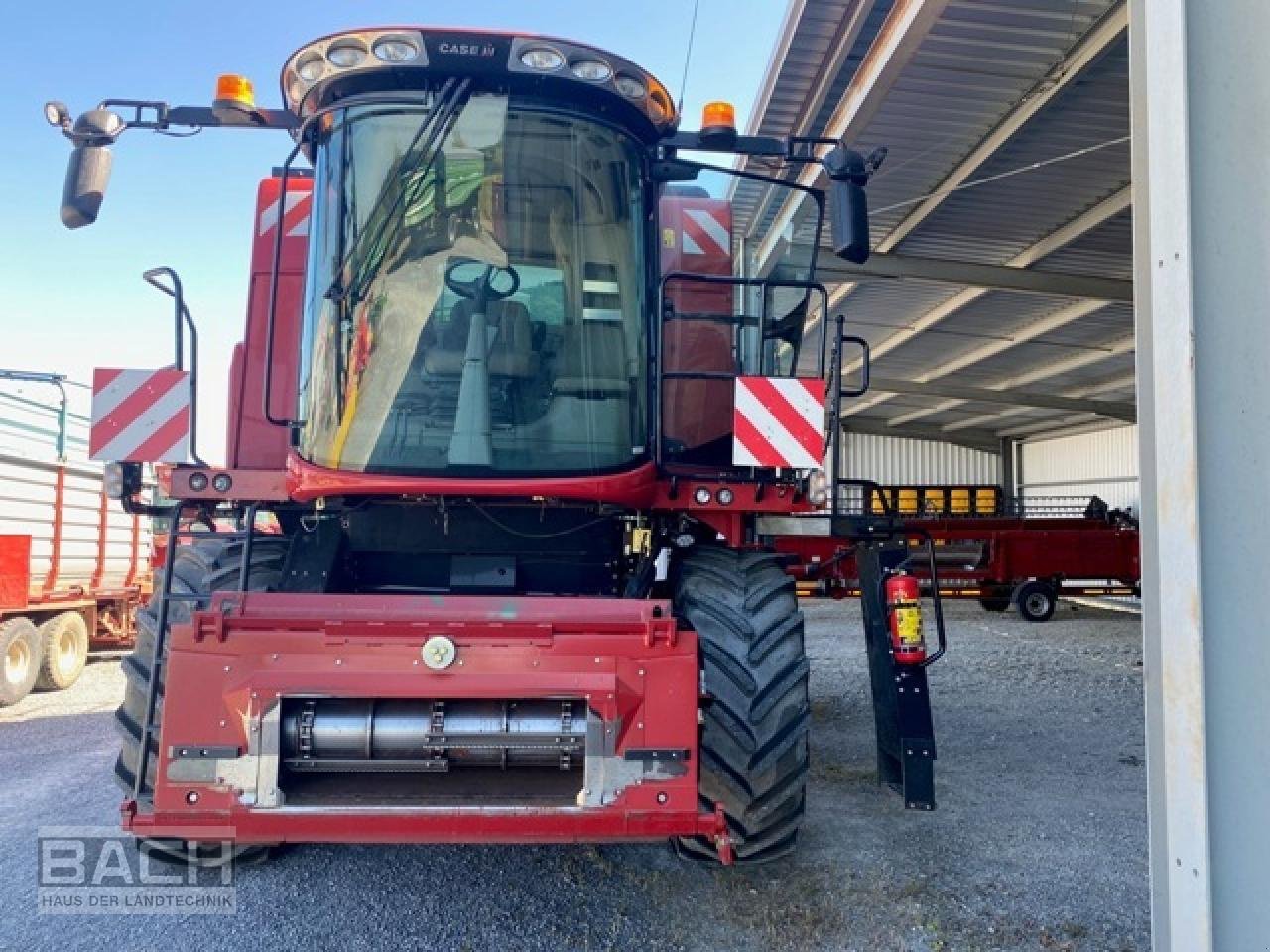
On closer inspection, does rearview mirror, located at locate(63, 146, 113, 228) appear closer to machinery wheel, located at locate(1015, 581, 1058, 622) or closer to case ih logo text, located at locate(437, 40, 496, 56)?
case ih logo text, located at locate(437, 40, 496, 56)

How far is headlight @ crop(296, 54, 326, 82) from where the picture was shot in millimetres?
3418

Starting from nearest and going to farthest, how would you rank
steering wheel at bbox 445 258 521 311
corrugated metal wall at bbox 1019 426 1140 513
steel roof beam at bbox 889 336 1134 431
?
1. steering wheel at bbox 445 258 521 311
2. steel roof beam at bbox 889 336 1134 431
3. corrugated metal wall at bbox 1019 426 1140 513

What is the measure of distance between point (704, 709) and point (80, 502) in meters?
8.39

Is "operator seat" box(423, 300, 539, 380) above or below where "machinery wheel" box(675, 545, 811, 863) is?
above

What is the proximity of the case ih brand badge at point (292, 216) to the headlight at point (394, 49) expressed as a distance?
43.2 inches

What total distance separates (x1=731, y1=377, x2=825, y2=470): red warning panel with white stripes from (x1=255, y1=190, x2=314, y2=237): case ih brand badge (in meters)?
2.19

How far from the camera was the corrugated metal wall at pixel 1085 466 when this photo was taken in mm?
22812

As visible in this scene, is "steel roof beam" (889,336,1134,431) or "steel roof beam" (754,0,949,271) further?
"steel roof beam" (889,336,1134,431)

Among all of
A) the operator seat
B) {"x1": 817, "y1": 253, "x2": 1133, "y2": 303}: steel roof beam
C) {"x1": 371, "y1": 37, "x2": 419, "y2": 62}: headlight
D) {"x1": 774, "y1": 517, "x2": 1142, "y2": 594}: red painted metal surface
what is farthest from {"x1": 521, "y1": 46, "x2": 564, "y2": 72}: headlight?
{"x1": 774, "y1": 517, "x2": 1142, "y2": 594}: red painted metal surface

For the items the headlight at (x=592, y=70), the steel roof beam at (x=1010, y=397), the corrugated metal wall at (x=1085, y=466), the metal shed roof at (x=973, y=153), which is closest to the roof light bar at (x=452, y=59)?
the headlight at (x=592, y=70)

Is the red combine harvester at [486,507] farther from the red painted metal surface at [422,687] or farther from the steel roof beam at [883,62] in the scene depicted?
the steel roof beam at [883,62]

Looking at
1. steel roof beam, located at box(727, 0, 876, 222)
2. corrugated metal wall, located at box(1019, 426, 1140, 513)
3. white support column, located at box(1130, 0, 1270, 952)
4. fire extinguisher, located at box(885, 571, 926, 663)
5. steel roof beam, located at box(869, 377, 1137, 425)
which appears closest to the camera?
white support column, located at box(1130, 0, 1270, 952)

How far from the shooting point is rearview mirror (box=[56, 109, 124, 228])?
11.2 ft

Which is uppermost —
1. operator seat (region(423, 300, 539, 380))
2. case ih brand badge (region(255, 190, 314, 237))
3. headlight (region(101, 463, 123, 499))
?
case ih brand badge (region(255, 190, 314, 237))
